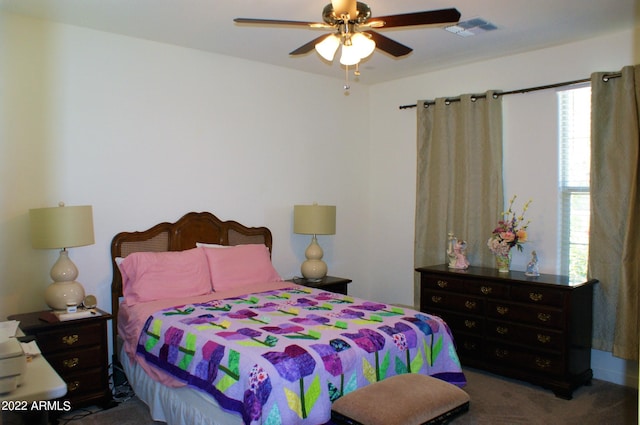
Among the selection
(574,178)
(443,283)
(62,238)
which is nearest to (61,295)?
(62,238)

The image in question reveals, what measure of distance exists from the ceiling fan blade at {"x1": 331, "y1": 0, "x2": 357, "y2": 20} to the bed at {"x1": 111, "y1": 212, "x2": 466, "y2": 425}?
5.48 ft

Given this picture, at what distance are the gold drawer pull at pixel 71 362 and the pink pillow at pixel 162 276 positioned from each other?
19.2 inches

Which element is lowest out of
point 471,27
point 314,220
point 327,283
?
point 327,283

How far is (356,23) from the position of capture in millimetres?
2447

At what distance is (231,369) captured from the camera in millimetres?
2432

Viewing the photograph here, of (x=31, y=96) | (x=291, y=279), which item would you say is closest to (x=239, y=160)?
(x=291, y=279)

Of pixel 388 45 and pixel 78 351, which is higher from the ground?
pixel 388 45

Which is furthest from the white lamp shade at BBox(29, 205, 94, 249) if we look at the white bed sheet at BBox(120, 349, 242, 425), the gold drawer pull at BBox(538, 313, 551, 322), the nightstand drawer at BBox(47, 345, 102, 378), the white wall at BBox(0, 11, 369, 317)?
the gold drawer pull at BBox(538, 313, 551, 322)

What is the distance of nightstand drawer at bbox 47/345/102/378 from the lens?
300cm

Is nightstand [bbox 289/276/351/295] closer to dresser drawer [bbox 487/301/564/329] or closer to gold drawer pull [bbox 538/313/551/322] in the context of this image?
dresser drawer [bbox 487/301/564/329]

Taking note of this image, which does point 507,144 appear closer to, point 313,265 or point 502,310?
point 502,310

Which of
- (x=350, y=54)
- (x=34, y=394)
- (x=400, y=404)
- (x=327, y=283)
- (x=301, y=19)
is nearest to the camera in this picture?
(x=34, y=394)

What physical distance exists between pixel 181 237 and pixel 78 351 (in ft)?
3.89

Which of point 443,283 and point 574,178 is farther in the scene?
point 443,283
